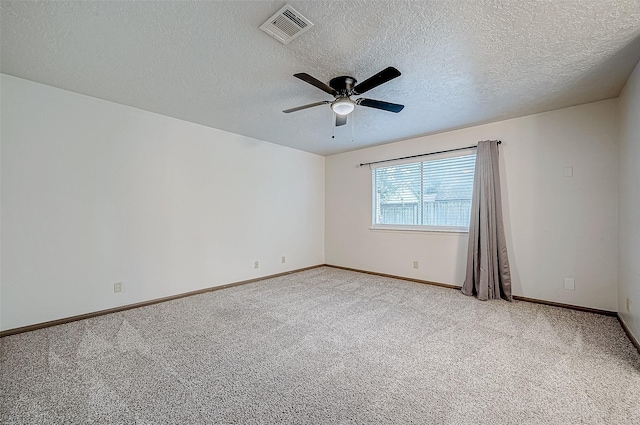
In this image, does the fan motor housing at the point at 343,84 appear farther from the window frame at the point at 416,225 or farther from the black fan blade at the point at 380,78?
the window frame at the point at 416,225

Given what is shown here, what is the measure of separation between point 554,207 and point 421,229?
1.63 metres

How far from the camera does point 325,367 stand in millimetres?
1911

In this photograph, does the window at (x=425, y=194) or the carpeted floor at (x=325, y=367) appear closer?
the carpeted floor at (x=325, y=367)

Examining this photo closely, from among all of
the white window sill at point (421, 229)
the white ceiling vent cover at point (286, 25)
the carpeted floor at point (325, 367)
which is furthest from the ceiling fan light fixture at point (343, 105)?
the white window sill at point (421, 229)

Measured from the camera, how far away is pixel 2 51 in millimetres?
2057

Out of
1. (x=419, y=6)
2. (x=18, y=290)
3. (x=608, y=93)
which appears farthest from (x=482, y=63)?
Result: (x=18, y=290)

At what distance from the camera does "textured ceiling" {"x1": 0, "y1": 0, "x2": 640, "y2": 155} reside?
1.65 metres

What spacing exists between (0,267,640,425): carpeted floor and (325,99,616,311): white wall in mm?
394

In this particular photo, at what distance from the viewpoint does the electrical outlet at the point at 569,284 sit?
3.09 meters

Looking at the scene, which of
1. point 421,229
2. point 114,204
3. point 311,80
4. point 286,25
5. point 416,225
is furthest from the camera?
point 416,225

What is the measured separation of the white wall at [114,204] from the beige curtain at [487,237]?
3.10 metres

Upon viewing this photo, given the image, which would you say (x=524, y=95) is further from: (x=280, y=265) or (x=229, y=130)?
(x=280, y=265)

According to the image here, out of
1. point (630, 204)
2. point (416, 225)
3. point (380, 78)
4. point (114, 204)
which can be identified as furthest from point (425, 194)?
point (114, 204)

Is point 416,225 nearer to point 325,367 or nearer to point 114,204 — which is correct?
point 325,367
